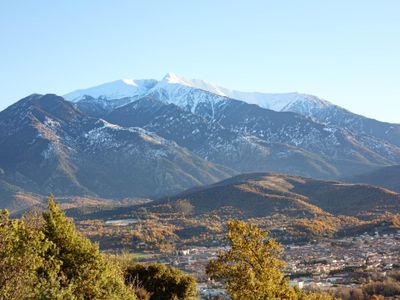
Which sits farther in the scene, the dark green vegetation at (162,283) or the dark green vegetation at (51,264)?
the dark green vegetation at (162,283)

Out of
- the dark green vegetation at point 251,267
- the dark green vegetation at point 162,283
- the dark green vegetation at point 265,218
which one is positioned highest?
the dark green vegetation at point 251,267

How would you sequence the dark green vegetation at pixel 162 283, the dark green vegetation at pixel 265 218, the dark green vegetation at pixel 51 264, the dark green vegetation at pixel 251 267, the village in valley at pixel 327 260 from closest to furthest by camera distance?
1. the dark green vegetation at pixel 51 264
2. the dark green vegetation at pixel 251 267
3. the dark green vegetation at pixel 162 283
4. the village in valley at pixel 327 260
5. the dark green vegetation at pixel 265 218

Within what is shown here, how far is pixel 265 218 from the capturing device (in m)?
168

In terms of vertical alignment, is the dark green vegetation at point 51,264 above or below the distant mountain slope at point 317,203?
above

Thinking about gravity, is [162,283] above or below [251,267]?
below

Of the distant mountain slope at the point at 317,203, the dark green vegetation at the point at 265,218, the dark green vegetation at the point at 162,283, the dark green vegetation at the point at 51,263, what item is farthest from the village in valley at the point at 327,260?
the distant mountain slope at the point at 317,203

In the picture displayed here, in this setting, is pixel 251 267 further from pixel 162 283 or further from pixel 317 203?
pixel 317 203

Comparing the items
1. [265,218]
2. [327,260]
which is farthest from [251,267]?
[265,218]

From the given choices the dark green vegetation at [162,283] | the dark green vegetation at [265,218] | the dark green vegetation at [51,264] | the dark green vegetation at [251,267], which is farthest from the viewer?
the dark green vegetation at [265,218]

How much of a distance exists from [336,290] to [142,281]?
25.7 meters

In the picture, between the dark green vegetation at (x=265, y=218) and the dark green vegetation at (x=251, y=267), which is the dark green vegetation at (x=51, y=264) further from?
the dark green vegetation at (x=265, y=218)

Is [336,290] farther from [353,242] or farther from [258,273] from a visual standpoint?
[353,242]

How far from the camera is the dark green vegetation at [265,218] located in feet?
465

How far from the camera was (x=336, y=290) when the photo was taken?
61.3 meters
